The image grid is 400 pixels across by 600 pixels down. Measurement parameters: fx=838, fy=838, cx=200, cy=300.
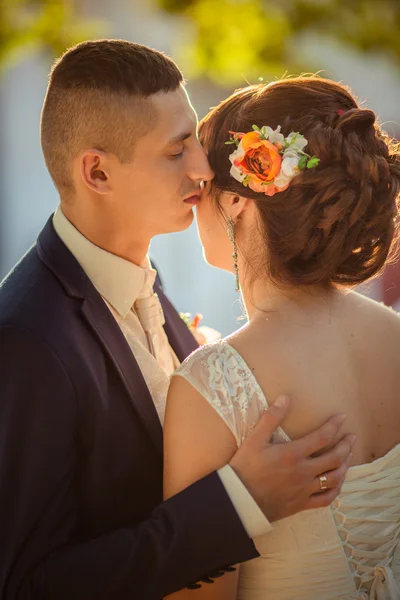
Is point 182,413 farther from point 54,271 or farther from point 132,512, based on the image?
point 54,271

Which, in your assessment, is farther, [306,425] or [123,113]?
[123,113]

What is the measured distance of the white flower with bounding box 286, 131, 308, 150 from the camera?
Result: 2535 millimetres

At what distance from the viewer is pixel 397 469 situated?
2605mm

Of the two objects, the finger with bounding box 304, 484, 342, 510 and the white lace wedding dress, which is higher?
the finger with bounding box 304, 484, 342, 510

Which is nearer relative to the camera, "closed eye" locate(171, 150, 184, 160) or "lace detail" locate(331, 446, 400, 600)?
"lace detail" locate(331, 446, 400, 600)

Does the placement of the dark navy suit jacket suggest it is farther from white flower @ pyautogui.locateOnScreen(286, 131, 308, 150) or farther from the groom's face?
white flower @ pyautogui.locateOnScreen(286, 131, 308, 150)

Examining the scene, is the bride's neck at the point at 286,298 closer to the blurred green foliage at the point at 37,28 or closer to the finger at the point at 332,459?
the finger at the point at 332,459

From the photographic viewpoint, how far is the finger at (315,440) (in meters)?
2.38

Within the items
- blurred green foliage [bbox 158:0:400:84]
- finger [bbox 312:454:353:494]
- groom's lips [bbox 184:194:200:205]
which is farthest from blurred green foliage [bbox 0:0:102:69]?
finger [bbox 312:454:353:494]

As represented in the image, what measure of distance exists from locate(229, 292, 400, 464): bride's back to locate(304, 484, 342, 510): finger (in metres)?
0.16

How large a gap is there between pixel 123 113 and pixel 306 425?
49.1 inches

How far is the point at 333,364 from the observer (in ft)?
8.28

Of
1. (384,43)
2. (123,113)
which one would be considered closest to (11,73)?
(384,43)

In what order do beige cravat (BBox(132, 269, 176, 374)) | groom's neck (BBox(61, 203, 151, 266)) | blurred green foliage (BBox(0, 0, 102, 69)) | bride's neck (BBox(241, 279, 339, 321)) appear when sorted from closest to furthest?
bride's neck (BBox(241, 279, 339, 321)) < groom's neck (BBox(61, 203, 151, 266)) < beige cravat (BBox(132, 269, 176, 374)) < blurred green foliage (BBox(0, 0, 102, 69))
